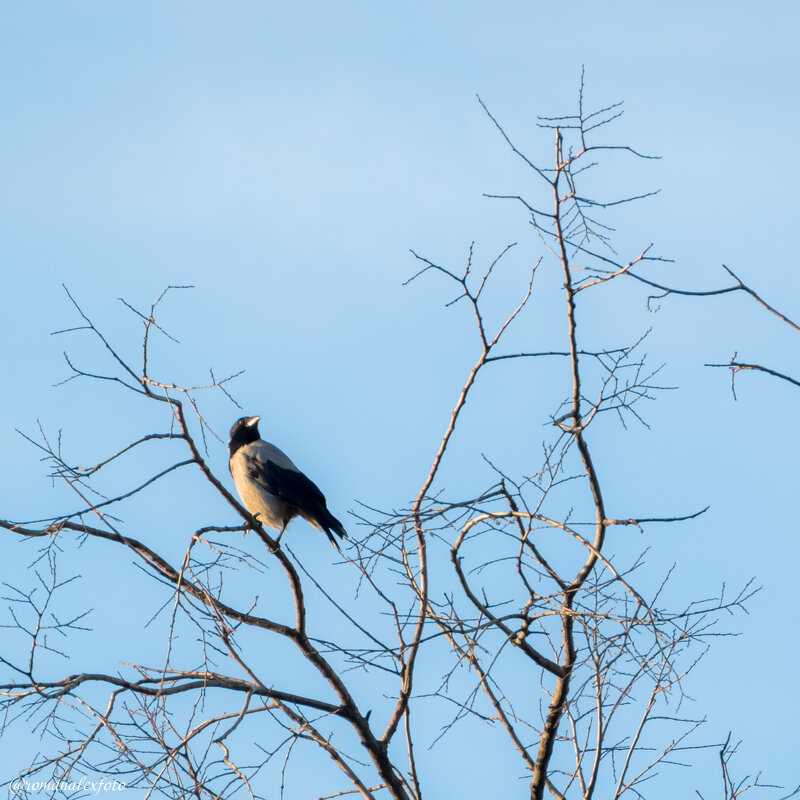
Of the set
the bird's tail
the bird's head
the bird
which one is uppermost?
the bird's head

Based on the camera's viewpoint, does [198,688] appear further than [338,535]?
No

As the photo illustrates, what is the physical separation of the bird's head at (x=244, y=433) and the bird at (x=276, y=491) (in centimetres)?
21

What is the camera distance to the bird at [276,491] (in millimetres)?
8375

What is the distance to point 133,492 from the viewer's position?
446 cm

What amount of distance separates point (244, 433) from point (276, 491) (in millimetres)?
1118

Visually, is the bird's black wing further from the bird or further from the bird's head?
the bird's head

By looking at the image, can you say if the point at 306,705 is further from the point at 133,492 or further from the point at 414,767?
the point at 133,492

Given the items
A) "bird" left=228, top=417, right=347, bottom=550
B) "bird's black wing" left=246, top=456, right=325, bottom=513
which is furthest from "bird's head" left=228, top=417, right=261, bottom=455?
"bird's black wing" left=246, top=456, right=325, bottom=513

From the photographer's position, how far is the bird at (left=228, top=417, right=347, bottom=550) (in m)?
8.38

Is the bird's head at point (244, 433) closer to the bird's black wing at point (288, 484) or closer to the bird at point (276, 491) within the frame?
the bird at point (276, 491)

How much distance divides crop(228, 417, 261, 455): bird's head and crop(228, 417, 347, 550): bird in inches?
8.1

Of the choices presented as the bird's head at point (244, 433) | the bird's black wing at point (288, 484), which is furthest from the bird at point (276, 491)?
the bird's head at point (244, 433)

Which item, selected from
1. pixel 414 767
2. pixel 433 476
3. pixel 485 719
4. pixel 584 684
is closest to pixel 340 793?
pixel 414 767

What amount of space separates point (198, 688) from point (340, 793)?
3.33ft
